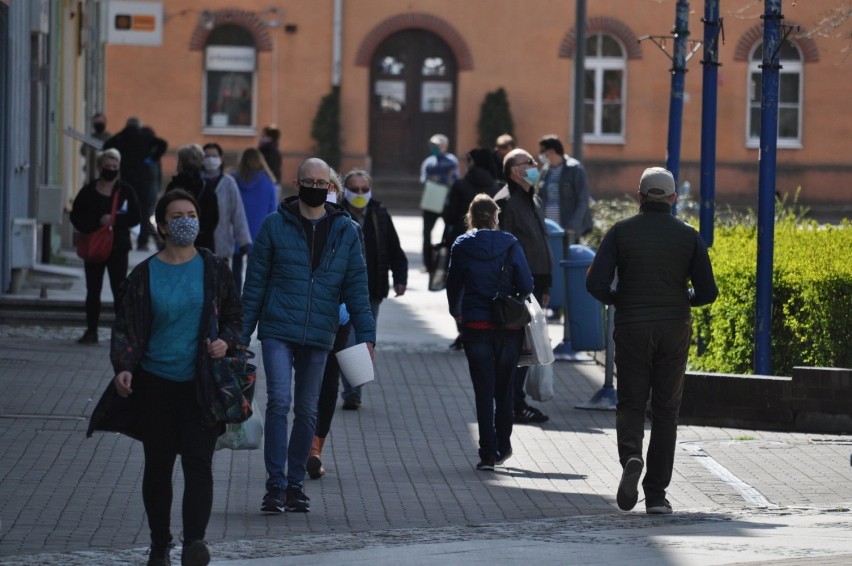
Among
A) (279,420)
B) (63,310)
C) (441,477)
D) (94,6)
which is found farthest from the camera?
(94,6)

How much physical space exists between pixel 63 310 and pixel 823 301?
778 cm

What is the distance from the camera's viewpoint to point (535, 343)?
10.5 meters

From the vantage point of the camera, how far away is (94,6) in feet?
97.8

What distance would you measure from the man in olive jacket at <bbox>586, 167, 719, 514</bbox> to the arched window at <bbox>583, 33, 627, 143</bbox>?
3074cm

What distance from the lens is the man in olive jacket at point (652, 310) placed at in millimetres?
8805

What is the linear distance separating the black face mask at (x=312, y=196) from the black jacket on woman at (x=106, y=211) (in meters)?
6.16

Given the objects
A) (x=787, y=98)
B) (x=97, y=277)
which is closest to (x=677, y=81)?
(x=97, y=277)

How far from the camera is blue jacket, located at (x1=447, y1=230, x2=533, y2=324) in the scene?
33.7 feet

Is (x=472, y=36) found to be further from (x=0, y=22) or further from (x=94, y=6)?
(x=0, y=22)

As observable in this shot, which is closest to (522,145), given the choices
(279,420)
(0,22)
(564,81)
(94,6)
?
(564,81)

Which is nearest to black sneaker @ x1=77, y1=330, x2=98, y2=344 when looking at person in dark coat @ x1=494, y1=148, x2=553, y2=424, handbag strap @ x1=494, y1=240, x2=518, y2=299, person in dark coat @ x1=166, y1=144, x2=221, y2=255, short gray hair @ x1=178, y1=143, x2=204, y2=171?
person in dark coat @ x1=166, y1=144, x2=221, y2=255

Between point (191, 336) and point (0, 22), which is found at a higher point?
point (0, 22)

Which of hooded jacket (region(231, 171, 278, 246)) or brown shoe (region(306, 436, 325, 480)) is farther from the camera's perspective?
hooded jacket (region(231, 171, 278, 246))

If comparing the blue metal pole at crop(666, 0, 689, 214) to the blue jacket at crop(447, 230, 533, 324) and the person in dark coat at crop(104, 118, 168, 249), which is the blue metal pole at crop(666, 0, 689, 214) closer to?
the blue jacket at crop(447, 230, 533, 324)
